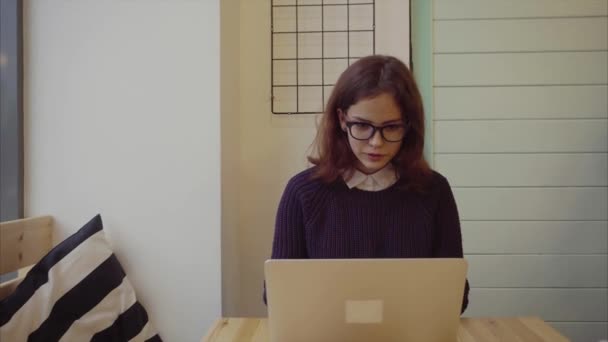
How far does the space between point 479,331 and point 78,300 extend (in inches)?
44.6

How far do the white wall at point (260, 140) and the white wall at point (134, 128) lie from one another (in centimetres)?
32

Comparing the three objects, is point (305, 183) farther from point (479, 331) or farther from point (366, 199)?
point (479, 331)

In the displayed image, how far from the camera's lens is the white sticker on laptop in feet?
2.19

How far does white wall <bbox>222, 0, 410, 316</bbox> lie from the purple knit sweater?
69 cm

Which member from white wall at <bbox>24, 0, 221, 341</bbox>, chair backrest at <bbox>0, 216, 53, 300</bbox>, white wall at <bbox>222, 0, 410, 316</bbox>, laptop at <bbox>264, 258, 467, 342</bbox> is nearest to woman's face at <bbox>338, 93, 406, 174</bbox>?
laptop at <bbox>264, 258, 467, 342</bbox>

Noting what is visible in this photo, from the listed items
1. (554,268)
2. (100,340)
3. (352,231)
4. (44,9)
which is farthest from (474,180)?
(44,9)

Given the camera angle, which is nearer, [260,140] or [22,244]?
[22,244]

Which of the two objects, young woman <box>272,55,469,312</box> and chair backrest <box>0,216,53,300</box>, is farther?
chair backrest <box>0,216,53,300</box>

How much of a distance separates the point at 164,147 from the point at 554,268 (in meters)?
1.51

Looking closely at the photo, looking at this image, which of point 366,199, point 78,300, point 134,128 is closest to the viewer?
point 366,199

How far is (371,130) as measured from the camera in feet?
3.25

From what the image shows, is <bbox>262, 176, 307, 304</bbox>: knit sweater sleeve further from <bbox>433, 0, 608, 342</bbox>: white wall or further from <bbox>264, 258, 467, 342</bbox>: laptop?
<bbox>433, 0, 608, 342</bbox>: white wall

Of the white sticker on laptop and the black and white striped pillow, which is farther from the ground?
the white sticker on laptop

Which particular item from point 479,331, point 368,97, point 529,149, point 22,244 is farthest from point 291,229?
point 529,149
